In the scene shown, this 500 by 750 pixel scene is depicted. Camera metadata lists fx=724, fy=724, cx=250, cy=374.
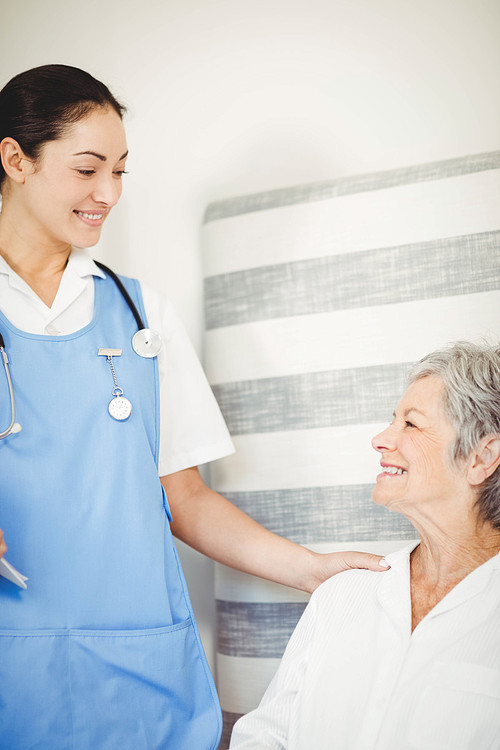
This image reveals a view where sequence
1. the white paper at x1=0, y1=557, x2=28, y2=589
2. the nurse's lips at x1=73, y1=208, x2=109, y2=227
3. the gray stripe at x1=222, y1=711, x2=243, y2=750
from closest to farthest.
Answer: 1. the white paper at x1=0, y1=557, x2=28, y2=589
2. the nurse's lips at x1=73, y1=208, x2=109, y2=227
3. the gray stripe at x1=222, y1=711, x2=243, y2=750

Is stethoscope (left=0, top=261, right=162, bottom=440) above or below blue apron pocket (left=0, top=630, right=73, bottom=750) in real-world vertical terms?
above

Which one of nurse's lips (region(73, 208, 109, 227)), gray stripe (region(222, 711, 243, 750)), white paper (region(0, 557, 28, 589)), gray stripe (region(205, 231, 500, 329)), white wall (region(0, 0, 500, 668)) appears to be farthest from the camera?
white wall (region(0, 0, 500, 668))

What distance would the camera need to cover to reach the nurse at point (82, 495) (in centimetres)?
137

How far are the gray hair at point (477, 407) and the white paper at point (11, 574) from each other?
2.76ft

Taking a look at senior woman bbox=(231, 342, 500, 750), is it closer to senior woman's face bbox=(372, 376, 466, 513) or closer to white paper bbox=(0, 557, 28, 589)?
senior woman's face bbox=(372, 376, 466, 513)

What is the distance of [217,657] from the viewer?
1.91 meters

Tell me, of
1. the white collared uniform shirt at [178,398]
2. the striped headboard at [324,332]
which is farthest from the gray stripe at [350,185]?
the white collared uniform shirt at [178,398]

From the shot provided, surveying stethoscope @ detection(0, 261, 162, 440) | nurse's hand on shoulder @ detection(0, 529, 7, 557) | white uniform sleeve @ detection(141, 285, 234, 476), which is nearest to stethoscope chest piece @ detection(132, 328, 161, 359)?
stethoscope @ detection(0, 261, 162, 440)

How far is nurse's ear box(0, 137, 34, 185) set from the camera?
4.92ft

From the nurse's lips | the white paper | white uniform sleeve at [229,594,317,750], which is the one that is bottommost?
white uniform sleeve at [229,594,317,750]

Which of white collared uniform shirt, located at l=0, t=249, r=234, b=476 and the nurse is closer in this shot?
the nurse

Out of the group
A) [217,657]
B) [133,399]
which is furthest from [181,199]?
[217,657]

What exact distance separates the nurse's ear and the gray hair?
0.95 metres

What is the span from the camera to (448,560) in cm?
138
